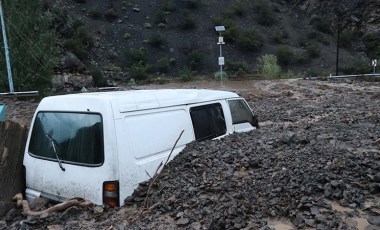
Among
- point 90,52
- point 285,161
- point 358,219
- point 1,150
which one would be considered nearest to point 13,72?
point 1,150

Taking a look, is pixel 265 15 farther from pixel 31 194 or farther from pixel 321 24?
pixel 31 194

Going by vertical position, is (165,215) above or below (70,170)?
below

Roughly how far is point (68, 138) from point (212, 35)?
5941 cm

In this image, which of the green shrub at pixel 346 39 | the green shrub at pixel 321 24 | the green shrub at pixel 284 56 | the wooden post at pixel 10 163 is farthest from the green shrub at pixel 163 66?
the wooden post at pixel 10 163

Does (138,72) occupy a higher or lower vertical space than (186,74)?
higher

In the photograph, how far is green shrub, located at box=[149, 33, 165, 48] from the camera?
58.5 meters

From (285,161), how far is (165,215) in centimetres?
172

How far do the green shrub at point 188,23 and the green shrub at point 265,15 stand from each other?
1220 centimetres

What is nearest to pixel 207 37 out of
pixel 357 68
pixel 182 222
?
pixel 357 68

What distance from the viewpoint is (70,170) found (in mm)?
4191

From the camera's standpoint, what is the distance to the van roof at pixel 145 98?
13.8 ft

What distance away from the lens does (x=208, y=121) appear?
226 inches

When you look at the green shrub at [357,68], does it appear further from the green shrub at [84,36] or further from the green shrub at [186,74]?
the green shrub at [84,36]

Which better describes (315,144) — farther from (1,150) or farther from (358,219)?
(1,150)
